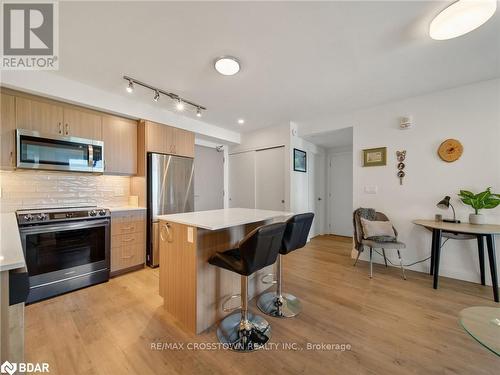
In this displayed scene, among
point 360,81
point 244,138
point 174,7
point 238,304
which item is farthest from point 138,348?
point 244,138

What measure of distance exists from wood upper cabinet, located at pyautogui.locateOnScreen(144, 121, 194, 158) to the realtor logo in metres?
1.24

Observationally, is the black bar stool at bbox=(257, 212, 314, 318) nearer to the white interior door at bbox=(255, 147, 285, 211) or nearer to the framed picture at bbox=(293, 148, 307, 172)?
the white interior door at bbox=(255, 147, 285, 211)

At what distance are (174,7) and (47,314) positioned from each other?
2.96 meters

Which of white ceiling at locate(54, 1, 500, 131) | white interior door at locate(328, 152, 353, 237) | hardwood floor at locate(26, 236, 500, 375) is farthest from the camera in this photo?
white interior door at locate(328, 152, 353, 237)

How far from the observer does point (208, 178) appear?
4.85 metres

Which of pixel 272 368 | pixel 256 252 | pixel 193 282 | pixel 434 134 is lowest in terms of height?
pixel 272 368

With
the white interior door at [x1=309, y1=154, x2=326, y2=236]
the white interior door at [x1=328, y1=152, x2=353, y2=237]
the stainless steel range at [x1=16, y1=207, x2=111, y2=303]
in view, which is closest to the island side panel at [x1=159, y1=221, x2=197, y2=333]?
the stainless steel range at [x1=16, y1=207, x2=111, y2=303]

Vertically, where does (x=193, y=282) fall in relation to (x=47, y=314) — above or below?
above

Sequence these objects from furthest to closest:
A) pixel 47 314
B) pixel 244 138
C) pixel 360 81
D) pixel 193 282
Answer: pixel 244 138
pixel 360 81
pixel 47 314
pixel 193 282

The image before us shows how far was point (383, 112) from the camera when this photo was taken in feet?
10.6

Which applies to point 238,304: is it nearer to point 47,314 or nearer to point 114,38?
point 47,314

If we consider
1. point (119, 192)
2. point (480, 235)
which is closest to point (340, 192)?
point (480, 235)

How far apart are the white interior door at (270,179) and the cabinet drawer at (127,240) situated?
8.15 ft

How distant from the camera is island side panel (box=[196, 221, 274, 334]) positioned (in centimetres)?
174
